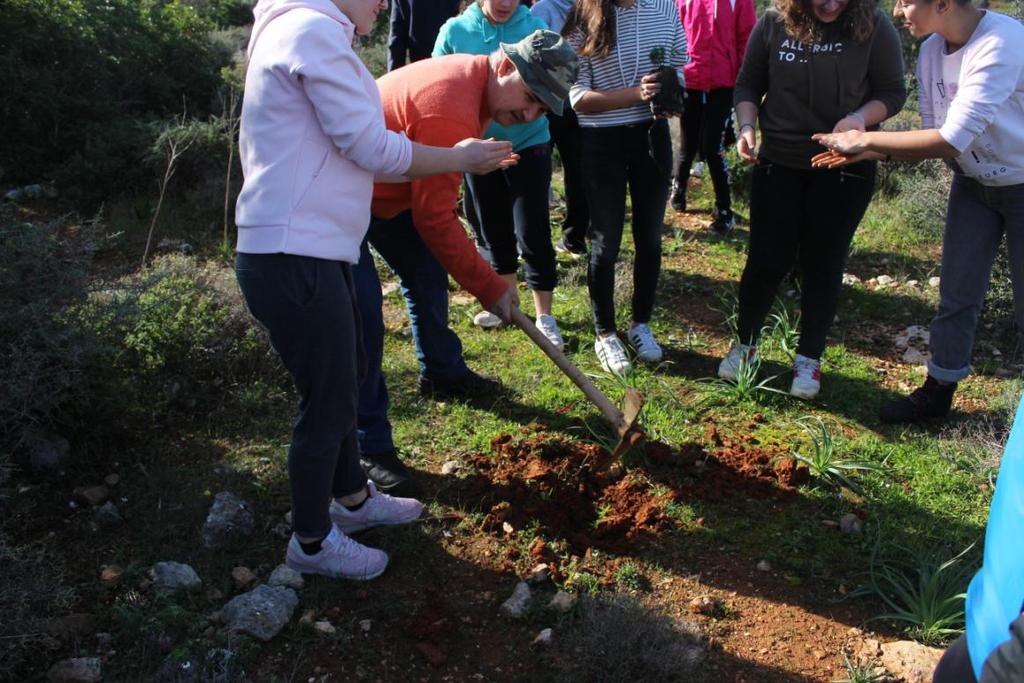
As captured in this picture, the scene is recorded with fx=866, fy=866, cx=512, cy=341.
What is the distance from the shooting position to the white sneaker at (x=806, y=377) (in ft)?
13.6

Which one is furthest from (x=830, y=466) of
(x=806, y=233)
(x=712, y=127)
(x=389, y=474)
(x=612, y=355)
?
(x=712, y=127)

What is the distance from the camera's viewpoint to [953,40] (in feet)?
11.1

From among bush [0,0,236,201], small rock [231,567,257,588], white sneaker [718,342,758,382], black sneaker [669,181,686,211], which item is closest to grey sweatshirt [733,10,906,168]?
white sneaker [718,342,758,382]

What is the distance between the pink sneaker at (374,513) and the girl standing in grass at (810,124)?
1.82m

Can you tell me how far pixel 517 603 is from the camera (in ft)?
9.61

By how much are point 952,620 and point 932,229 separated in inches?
164

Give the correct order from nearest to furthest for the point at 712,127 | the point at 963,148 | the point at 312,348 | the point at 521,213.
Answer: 1. the point at 312,348
2. the point at 963,148
3. the point at 521,213
4. the point at 712,127

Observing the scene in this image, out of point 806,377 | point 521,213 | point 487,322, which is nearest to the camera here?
point 806,377

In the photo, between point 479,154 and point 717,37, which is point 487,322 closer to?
point 479,154

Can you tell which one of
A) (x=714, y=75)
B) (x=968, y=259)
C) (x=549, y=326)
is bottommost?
(x=549, y=326)

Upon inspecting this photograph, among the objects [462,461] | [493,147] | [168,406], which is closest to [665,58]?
[493,147]

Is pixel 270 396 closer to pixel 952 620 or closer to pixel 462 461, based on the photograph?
pixel 462 461

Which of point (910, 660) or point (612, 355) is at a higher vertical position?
point (612, 355)

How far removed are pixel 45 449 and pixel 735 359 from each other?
314cm
